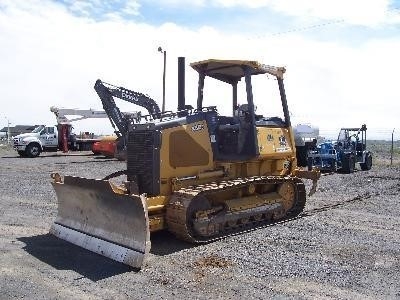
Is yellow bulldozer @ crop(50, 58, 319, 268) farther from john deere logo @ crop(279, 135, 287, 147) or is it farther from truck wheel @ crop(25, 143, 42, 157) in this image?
truck wheel @ crop(25, 143, 42, 157)

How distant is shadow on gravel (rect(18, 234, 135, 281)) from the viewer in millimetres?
6500

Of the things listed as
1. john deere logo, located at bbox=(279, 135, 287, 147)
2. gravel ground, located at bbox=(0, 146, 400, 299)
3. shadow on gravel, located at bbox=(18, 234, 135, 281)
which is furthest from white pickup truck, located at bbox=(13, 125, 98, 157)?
john deere logo, located at bbox=(279, 135, 287, 147)

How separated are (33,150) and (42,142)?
3.59 ft

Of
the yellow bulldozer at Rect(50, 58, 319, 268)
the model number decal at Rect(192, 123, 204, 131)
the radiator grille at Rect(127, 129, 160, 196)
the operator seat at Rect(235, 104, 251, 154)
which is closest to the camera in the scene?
the yellow bulldozer at Rect(50, 58, 319, 268)

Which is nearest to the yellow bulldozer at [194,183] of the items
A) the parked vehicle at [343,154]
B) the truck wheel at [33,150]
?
the parked vehicle at [343,154]

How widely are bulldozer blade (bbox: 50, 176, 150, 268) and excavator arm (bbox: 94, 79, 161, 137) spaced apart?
6833 mm

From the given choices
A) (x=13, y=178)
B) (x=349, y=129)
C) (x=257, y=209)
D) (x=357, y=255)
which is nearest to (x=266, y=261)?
(x=357, y=255)

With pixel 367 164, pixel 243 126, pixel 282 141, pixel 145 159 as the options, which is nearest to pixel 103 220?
pixel 145 159

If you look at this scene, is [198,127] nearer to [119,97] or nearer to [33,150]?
[119,97]

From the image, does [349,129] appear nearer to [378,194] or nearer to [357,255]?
[378,194]

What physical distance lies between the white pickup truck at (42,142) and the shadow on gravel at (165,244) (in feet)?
75.0

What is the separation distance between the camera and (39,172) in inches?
790

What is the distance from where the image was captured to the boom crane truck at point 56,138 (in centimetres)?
2928

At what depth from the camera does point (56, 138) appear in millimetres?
31188
